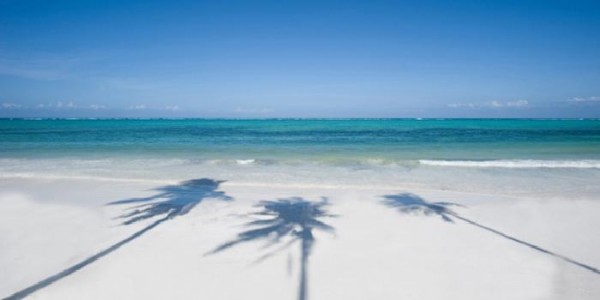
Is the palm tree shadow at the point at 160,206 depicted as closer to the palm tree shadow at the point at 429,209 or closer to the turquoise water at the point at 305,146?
the palm tree shadow at the point at 429,209

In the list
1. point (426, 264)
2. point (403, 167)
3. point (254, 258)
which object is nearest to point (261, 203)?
point (254, 258)

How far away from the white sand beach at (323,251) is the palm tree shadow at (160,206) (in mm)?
86

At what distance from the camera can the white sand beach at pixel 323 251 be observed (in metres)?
4.85

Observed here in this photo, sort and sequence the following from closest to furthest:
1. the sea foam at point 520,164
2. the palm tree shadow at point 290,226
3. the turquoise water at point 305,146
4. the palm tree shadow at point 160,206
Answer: the palm tree shadow at point 160,206 → the palm tree shadow at point 290,226 → the sea foam at point 520,164 → the turquoise water at point 305,146

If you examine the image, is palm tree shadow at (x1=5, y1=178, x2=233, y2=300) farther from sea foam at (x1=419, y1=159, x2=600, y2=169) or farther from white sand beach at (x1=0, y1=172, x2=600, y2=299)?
sea foam at (x1=419, y1=159, x2=600, y2=169)

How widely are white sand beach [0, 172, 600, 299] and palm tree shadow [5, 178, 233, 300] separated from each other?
9cm

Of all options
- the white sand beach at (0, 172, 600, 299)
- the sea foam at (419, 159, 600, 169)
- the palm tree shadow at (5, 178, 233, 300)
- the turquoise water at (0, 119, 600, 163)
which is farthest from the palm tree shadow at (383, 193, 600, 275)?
the turquoise water at (0, 119, 600, 163)

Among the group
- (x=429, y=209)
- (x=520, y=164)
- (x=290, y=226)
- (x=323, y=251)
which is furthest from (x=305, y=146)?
(x=323, y=251)

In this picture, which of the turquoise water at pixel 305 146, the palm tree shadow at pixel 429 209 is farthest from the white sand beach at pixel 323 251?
the turquoise water at pixel 305 146

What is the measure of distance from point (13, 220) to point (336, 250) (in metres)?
7.26

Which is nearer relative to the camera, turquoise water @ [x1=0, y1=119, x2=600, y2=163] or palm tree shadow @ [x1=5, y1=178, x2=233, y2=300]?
palm tree shadow @ [x1=5, y1=178, x2=233, y2=300]

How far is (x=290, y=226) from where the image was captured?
7.36 m

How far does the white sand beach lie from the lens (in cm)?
485

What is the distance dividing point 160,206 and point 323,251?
4.99 metres
